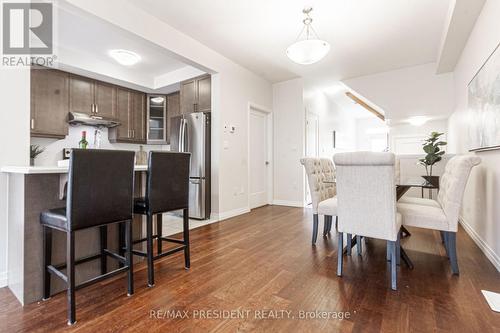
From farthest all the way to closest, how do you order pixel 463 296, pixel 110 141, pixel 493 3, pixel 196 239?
1. pixel 110 141
2. pixel 196 239
3. pixel 493 3
4. pixel 463 296

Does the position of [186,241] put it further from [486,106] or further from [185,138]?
[486,106]

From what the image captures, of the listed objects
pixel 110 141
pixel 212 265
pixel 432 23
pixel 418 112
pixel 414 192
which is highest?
pixel 432 23

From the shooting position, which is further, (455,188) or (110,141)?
(110,141)

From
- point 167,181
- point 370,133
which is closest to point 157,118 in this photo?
point 167,181

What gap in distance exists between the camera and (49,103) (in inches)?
145

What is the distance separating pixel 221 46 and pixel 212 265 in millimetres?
3156

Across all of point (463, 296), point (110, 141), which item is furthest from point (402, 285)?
point (110, 141)

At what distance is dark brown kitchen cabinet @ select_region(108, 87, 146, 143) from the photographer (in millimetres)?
4637

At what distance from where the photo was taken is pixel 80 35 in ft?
10.9

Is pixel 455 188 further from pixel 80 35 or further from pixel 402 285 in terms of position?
pixel 80 35

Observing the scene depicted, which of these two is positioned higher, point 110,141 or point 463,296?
point 110,141

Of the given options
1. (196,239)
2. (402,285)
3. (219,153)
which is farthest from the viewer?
(219,153)

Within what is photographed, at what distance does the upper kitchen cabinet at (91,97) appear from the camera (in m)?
3.98

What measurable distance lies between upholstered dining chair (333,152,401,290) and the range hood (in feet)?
13.6
